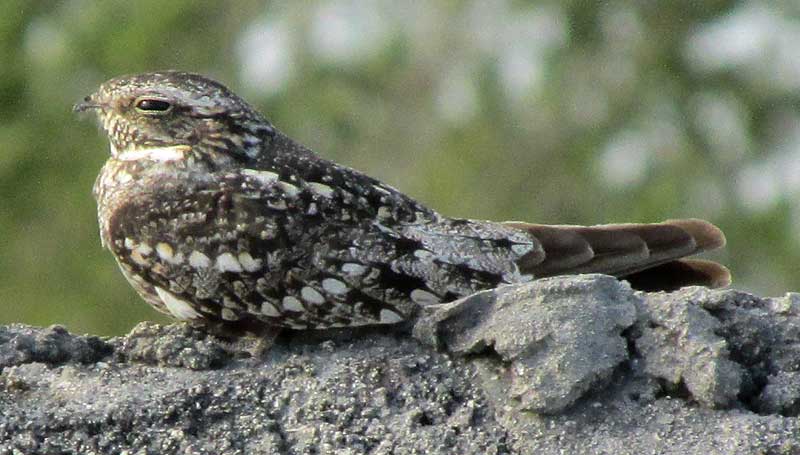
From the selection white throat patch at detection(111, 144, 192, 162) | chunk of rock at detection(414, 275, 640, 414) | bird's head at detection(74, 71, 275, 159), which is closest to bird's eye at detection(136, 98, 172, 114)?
bird's head at detection(74, 71, 275, 159)

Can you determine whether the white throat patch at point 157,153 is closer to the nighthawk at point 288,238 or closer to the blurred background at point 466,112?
the nighthawk at point 288,238

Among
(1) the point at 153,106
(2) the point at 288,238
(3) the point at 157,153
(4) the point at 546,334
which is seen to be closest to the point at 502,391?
(4) the point at 546,334

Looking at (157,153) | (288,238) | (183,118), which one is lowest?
(288,238)

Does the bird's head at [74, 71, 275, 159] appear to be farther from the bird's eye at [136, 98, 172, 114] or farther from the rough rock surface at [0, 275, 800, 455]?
the rough rock surface at [0, 275, 800, 455]

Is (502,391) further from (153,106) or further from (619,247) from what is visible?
(153,106)

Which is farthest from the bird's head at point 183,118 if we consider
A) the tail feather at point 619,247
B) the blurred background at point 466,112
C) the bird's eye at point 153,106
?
the blurred background at point 466,112

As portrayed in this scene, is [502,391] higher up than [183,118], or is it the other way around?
[183,118]

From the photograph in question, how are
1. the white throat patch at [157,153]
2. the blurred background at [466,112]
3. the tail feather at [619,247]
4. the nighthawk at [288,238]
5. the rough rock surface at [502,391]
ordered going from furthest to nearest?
the blurred background at [466,112] → the white throat patch at [157,153] → the tail feather at [619,247] → the nighthawk at [288,238] → the rough rock surface at [502,391]

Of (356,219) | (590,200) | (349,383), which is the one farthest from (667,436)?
(590,200)
